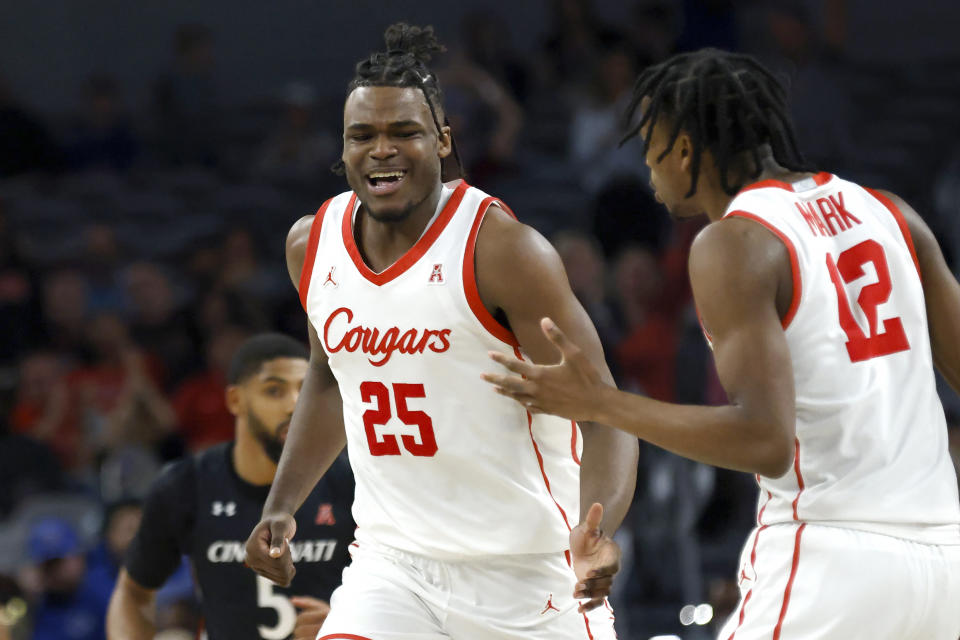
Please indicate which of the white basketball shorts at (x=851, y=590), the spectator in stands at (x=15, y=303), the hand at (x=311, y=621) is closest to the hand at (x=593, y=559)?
the white basketball shorts at (x=851, y=590)

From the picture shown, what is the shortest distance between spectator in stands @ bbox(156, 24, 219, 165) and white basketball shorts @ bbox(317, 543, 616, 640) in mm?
7461

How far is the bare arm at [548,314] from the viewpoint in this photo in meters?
3.35

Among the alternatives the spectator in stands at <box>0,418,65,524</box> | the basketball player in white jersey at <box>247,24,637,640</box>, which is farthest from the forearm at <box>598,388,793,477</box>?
the spectator in stands at <box>0,418,65,524</box>

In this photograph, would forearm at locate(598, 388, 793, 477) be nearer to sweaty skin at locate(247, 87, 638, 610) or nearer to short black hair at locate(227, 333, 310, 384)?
sweaty skin at locate(247, 87, 638, 610)

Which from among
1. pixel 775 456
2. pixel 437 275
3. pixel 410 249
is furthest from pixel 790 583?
pixel 410 249

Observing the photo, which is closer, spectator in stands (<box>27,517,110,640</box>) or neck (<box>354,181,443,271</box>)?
neck (<box>354,181,443,271</box>)

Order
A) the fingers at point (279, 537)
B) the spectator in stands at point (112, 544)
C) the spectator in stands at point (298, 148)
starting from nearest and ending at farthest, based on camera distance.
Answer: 1. the fingers at point (279, 537)
2. the spectator in stands at point (112, 544)
3. the spectator in stands at point (298, 148)

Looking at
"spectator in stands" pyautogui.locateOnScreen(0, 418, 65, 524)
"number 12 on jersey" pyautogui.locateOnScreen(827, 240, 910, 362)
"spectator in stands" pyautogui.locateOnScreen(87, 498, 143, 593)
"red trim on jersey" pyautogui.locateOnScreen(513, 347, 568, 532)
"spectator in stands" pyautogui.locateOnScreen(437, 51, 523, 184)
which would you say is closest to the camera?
"number 12 on jersey" pyautogui.locateOnScreen(827, 240, 910, 362)

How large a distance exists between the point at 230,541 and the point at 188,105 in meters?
6.52

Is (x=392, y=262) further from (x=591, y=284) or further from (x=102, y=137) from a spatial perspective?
(x=102, y=137)

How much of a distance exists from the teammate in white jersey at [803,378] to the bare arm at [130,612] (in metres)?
2.54

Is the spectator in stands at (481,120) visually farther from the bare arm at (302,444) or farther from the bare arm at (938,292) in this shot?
the bare arm at (938,292)

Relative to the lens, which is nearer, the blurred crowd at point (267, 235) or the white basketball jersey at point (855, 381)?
the white basketball jersey at point (855, 381)

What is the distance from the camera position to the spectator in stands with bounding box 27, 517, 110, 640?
21.6ft
